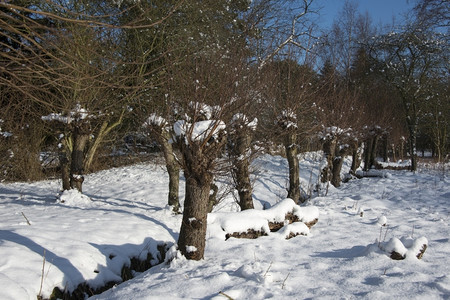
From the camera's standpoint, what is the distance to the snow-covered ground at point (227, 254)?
9.97ft

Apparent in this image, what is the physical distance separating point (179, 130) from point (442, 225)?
17.0 feet

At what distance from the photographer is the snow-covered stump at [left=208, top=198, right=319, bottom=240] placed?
525 cm

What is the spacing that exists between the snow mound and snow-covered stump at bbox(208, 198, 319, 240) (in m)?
3.81

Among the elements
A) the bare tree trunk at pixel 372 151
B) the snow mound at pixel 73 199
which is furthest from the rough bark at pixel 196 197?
the bare tree trunk at pixel 372 151

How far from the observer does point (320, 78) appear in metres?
9.81

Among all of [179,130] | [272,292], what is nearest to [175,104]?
[179,130]

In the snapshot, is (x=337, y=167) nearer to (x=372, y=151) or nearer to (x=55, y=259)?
(x=372, y=151)

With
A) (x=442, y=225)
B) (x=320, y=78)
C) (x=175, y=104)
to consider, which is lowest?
(x=442, y=225)

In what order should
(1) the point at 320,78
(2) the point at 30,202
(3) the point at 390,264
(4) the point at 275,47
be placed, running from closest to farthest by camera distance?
(3) the point at 390,264
(4) the point at 275,47
(2) the point at 30,202
(1) the point at 320,78

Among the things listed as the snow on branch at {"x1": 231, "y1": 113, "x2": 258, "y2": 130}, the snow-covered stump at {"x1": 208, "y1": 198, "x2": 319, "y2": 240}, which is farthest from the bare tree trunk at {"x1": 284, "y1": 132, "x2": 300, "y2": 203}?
the snow on branch at {"x1": 231, "y1": 113, "x2": 258, "y2": 130}

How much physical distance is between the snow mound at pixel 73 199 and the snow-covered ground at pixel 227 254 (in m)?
0.02

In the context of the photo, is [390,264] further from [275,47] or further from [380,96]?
[380,96]

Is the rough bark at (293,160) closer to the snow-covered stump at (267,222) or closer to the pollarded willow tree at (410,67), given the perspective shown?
the snow-covered stump at (267,222)

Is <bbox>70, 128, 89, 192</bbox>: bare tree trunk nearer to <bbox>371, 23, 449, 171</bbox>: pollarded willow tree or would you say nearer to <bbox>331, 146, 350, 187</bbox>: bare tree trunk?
<bbox>331, 146, 350, 187</bbox>: bare tree trunk
